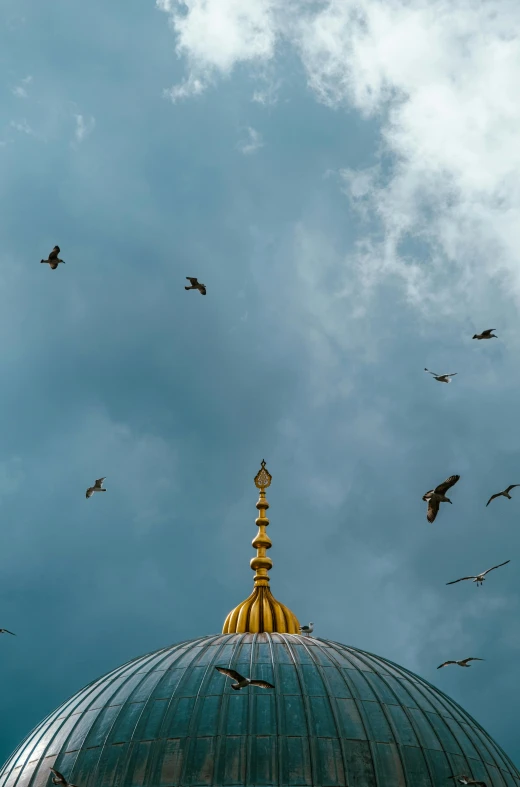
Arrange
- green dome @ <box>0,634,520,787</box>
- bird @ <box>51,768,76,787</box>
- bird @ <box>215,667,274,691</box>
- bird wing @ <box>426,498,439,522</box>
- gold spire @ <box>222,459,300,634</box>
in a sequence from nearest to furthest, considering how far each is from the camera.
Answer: green dome @ <box>0,634,520,787</box>, bird @ <box>215,667,274,691</box>, bird @ <box>51,768,76,787</box>, bird wing @ <box>426,498,439,522</box>, gold spire @ <box>222,459,300,634</box>

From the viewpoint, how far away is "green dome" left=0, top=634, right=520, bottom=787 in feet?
A: 118

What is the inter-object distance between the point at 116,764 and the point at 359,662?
8.65m

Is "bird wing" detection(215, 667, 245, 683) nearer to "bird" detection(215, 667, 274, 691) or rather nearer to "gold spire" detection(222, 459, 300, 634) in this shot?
"bird" detection(215, 667, 274, 691)

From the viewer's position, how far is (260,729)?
121 feet

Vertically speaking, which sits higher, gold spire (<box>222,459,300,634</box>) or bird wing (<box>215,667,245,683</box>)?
gold spire (<box>222,459,300,634</box>)

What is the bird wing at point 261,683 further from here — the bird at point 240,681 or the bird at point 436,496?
the bird at point 436,496

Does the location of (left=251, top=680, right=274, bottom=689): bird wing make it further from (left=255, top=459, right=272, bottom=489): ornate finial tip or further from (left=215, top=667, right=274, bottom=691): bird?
(left=255, top=459, right=272, bottom=489): ornate finial tip

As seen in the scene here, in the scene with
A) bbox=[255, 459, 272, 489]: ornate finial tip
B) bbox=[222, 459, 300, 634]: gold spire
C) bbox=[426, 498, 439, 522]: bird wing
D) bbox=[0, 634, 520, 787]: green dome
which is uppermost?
bbox=[255, 459, 272, 489]: ornate finial tip

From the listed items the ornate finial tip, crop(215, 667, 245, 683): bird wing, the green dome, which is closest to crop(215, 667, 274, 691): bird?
crop(215, 667, 245, 683): bird wing

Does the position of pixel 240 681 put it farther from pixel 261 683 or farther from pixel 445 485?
pixel 445 485

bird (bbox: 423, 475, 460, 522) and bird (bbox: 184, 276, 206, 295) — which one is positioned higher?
bird (bbox: 184, 276, 206, 295)

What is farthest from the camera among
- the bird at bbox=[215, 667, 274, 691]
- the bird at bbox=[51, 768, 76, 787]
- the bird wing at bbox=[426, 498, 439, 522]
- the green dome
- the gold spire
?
the gold spire

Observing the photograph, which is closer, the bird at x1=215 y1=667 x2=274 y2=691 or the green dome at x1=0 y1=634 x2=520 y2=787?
the green dome at x1=0 y1=634 x2=520 y2=787

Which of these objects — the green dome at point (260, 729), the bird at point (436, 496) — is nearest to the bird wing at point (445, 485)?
the bird at point (436, 496)
